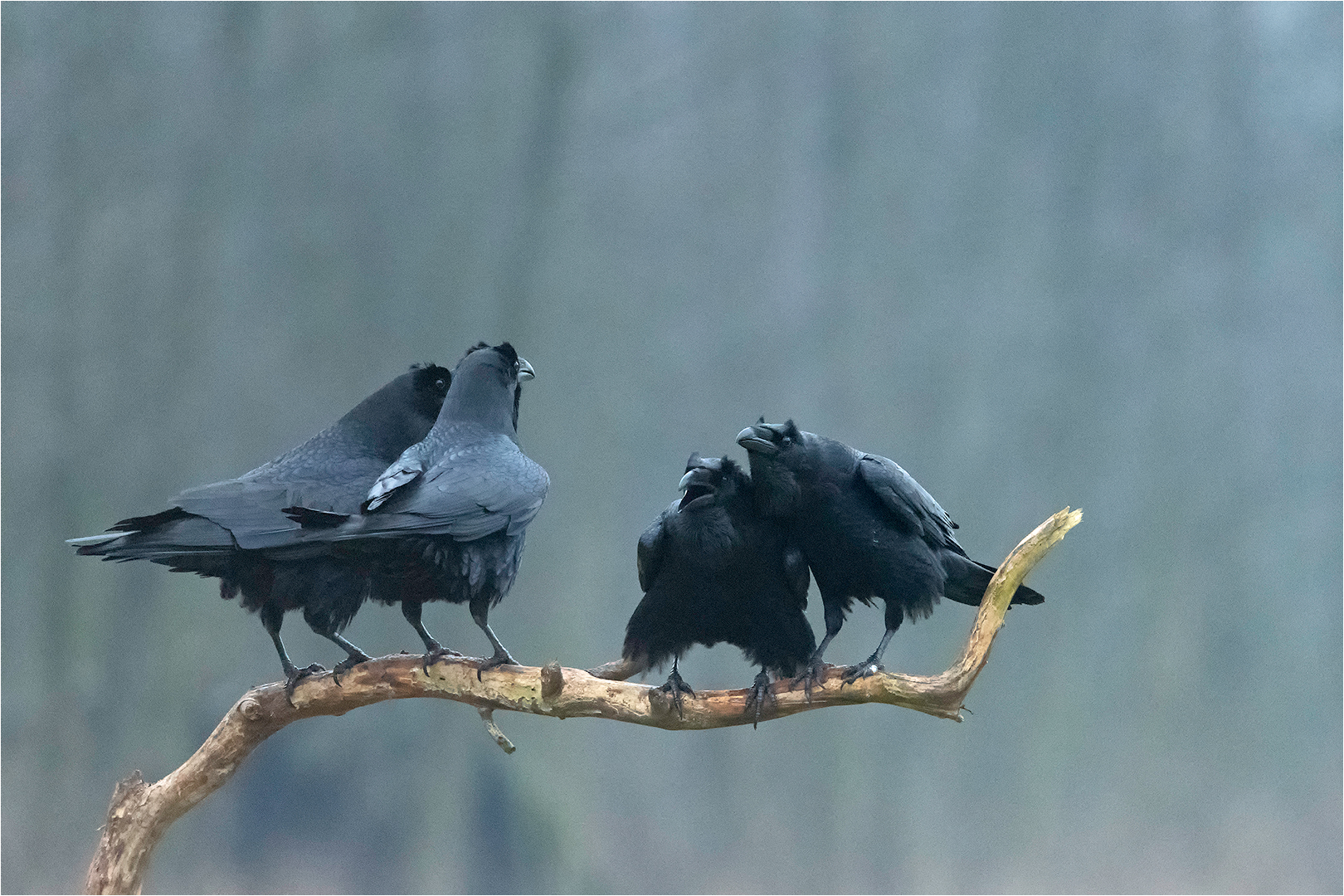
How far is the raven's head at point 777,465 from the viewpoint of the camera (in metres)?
2.61

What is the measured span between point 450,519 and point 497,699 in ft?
1.63

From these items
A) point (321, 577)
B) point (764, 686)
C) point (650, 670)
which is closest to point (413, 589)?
point (321, 577)

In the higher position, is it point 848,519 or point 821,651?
point 848,519

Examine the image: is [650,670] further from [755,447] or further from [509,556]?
[755,447]

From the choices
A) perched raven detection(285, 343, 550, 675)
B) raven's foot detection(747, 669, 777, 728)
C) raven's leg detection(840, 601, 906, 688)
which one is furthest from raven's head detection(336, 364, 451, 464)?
raven's leg detection(840, 601, 906, 688)

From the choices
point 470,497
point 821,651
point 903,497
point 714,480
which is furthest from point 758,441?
point 470,497

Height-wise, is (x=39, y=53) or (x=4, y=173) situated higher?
(x=39, y=53)

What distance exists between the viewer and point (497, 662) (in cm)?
273

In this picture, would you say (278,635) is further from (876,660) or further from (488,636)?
(876,660)

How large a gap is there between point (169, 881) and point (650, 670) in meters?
3.02

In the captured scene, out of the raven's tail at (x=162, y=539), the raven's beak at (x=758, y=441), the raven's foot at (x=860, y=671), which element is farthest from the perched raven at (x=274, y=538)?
the raven's foot at (x=860, y=671)

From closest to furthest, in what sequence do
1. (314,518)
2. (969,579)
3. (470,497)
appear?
(314,518), (470,497), (969,579)

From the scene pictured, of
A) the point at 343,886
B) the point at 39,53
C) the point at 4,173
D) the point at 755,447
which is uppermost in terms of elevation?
the point at 39,53

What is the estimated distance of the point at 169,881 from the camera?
4520 millimetres
